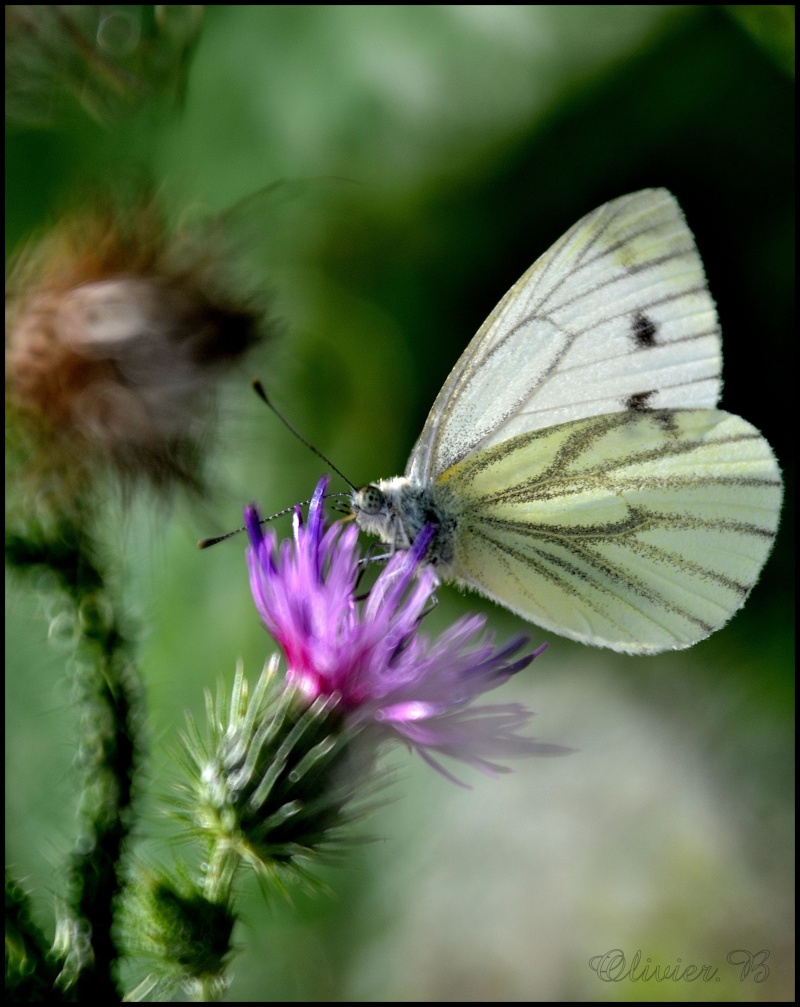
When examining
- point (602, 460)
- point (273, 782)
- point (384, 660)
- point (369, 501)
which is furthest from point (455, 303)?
point (273, 782)

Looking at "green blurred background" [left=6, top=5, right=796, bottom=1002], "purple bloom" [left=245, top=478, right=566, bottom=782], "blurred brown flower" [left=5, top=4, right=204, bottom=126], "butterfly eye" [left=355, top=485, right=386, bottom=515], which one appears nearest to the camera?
"purple bloom" [left=245, top=478, right=566, bottom=782]

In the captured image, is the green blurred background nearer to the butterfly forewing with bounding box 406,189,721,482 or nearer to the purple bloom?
the butterfly forewing with bounding box 406,189,721,482

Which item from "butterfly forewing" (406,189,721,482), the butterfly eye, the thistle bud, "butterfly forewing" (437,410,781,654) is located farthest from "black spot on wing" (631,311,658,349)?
the thistle bud

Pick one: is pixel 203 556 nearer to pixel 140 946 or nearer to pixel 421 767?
pixel 421 767

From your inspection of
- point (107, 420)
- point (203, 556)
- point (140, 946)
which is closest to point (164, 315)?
point (107, 420)

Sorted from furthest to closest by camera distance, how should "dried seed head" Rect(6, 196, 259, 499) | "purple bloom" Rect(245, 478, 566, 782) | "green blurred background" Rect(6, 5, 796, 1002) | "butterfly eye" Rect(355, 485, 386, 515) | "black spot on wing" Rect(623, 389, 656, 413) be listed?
"green blurred background" Rect(6, 5, 796, 1002) → "dried seed head" Rect(6, 196, 259, 499) → "black spot on wing" Rect(623, 389, 656, 413) → "butterfly eye" Rect(355, 485, 386, 515) → "purple bloom" Rect(245, 478, 566, 782)

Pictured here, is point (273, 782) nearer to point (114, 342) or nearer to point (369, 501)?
point (369, 501)

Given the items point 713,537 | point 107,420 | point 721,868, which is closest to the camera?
point 713,537
